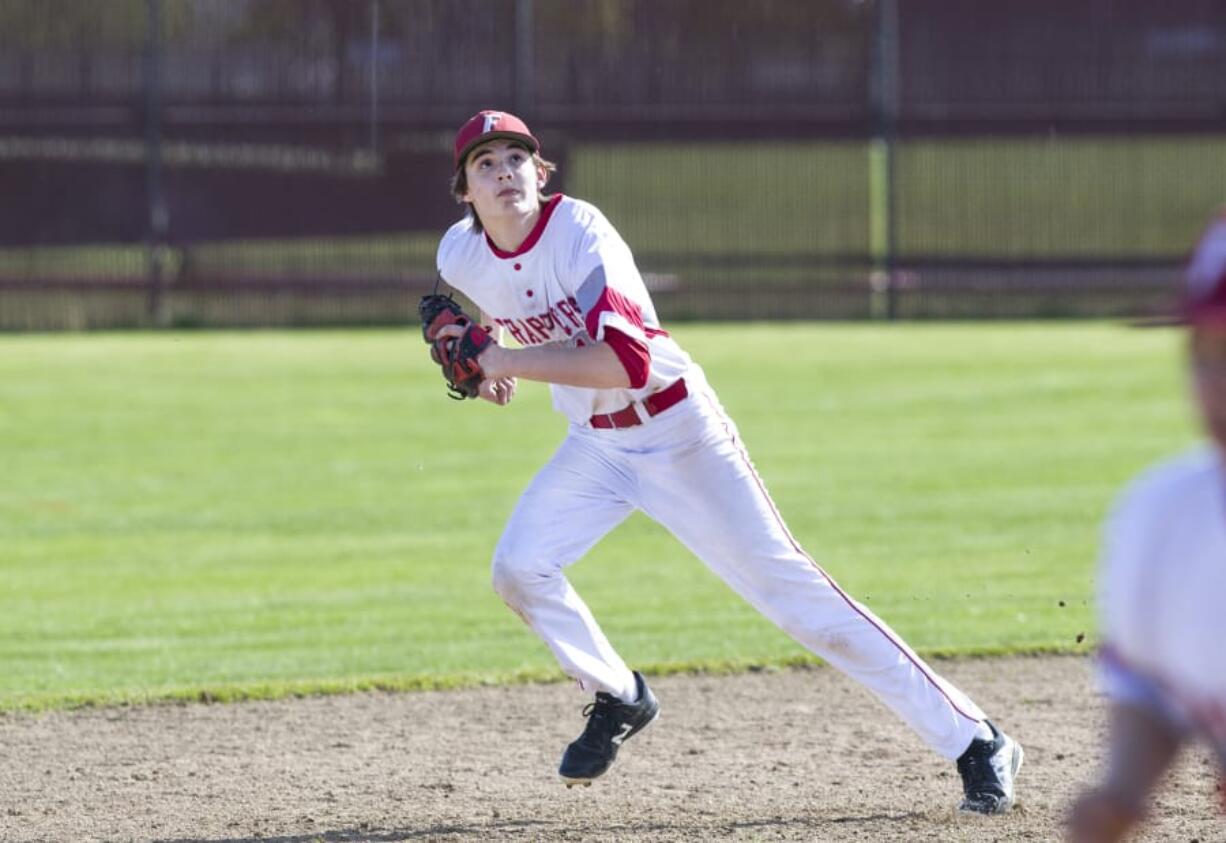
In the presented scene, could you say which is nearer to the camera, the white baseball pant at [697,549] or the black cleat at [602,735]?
the white baseball pant at [697,549]

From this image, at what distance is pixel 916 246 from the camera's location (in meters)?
22.3

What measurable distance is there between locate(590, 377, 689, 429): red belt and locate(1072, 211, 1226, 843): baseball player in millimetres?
3184

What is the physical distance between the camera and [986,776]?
586 cm

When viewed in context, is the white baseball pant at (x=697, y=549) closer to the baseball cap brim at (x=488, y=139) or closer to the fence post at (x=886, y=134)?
the baseball cap brim at (x=488, y=139)

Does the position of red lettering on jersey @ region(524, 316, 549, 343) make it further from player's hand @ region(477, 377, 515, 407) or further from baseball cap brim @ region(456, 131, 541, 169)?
baseball cap brim @ region(456, 131, 541, 169)

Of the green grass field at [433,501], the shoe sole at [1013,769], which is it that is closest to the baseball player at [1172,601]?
the shoe sole at [1013,769]

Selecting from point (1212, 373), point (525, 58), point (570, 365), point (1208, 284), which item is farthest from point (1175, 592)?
point (525, 58)

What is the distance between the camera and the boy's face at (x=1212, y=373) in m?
2.57

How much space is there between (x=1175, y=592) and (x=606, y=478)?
350cm

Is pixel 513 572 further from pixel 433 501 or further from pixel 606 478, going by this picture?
pixel 433 501

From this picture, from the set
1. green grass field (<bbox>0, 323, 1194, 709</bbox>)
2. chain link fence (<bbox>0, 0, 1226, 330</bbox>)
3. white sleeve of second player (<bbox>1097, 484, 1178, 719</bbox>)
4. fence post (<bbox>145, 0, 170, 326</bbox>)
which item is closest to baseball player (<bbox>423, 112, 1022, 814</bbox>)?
green grass field (<bbox>0, 323, 1194, 709</bbox>)

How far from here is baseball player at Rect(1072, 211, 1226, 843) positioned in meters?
2.60

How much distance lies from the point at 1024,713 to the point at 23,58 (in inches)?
674

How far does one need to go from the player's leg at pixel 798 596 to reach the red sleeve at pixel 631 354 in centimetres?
51
